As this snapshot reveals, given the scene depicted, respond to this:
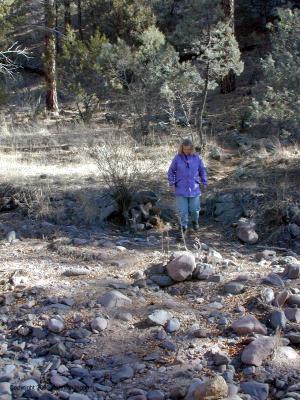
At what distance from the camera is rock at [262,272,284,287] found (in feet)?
16.2

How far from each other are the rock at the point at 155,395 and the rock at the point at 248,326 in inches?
36.8

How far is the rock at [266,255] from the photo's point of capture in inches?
243

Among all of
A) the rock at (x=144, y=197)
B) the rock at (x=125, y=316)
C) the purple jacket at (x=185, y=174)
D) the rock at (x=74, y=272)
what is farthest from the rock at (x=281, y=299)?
the rock at (x=144, y=197)

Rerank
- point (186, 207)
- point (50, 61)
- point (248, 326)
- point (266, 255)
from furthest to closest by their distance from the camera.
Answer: point (50, 61) → point (186, 207) → point (266, 255) → point (248, 326)

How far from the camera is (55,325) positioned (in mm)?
4223

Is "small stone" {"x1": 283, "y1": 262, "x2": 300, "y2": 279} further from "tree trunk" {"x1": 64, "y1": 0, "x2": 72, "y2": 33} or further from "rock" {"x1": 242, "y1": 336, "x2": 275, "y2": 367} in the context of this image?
"tree trunk" {"x1": 64, "y1": 0, "x2": 72, "y2": 33}

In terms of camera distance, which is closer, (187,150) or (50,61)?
(187,150)

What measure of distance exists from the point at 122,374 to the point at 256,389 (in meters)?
0.85

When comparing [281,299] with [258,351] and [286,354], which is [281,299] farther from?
[258,351]

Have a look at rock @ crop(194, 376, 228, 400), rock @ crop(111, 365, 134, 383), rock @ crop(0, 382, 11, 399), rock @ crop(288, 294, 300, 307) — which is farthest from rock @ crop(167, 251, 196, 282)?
rock @ crop(0, 382, 11, 399)

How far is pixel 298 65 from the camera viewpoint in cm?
945

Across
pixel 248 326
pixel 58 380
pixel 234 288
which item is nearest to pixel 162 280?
pixel 234 288

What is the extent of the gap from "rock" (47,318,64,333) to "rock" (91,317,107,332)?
23cm

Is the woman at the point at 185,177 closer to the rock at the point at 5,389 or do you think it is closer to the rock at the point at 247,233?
the rock at the point at 247,233
